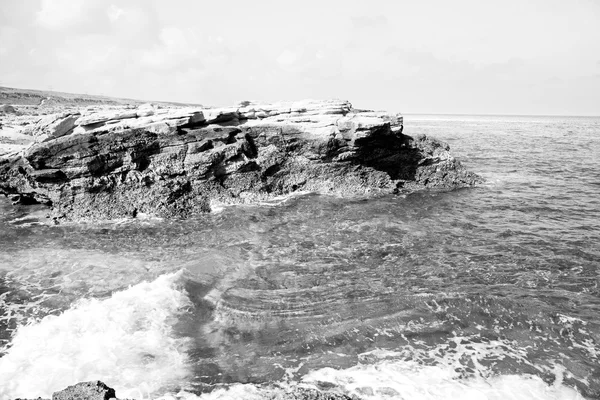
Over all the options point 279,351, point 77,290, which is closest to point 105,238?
point 77,290

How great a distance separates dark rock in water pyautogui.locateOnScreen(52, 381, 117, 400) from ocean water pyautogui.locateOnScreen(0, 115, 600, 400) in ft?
5.33

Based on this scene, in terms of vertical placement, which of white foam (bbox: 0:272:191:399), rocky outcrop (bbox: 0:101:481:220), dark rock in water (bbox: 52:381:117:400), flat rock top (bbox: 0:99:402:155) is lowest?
white foam (bbox: 0:272:191:399)

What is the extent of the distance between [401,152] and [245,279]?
17323 mm

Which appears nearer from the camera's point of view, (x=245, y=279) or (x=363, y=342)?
(x=363, y=342)

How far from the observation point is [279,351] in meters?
8.81

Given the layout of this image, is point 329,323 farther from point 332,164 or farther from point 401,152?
point 401,152

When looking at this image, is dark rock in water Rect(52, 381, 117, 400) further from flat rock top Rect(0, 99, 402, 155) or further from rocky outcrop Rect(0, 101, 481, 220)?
flat rock top Rect(0, 99, 402, 155)

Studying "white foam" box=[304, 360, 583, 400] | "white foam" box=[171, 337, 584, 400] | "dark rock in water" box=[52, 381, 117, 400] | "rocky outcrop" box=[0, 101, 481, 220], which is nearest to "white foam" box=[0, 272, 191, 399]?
"white foam" box=[171, 337, 584, 400]

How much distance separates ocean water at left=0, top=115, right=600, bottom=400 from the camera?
7941 millimetres

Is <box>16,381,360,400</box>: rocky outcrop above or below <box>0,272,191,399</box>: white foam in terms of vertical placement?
above

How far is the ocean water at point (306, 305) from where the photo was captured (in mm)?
7941

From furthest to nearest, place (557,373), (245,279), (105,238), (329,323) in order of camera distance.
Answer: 1. (105,238)
2. (245,279)
3. (329,323)
4. (557,373)

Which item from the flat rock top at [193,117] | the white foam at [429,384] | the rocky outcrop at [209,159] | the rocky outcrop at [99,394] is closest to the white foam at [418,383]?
the white foam at [429,384]

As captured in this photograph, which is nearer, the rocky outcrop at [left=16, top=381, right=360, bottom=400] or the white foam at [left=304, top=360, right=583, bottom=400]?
the rocky outcrop at [left=16, top=381, right=360, bottom=400]
